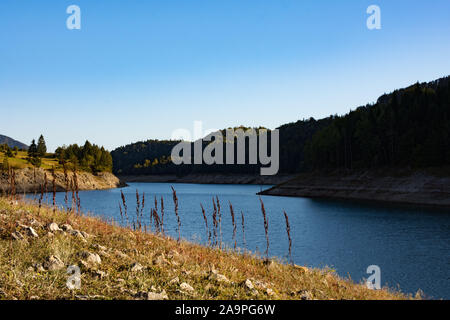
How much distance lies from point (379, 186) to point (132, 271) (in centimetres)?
8583

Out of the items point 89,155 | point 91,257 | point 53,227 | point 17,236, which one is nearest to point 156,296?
point 91,257

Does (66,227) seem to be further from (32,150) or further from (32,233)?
(32,150)

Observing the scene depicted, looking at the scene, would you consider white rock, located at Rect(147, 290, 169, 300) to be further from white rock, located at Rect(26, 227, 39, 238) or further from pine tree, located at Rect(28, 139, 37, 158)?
pine tree, located at Rect(28, 139, 37, 158)

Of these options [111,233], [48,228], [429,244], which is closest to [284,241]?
[429,244]

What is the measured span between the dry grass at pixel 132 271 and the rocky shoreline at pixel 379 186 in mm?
67797

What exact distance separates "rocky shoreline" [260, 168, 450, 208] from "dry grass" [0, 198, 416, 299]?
6780 cm

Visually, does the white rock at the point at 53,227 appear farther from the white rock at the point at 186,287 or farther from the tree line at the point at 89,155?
the tree line at the point at 89,155

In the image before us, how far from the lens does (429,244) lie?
35.7 metres

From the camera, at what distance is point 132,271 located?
27.8 feet

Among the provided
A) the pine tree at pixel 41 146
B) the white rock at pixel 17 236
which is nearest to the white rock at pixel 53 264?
the white rock at pixel 17 236

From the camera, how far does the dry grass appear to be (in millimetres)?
7113

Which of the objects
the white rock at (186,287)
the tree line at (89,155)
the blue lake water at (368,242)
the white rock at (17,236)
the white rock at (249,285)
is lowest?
the blue lake water at (368,242)

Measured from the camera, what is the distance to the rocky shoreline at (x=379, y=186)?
7161 cm

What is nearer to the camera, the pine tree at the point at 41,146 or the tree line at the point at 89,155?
the pine tree at the point at 41,146
